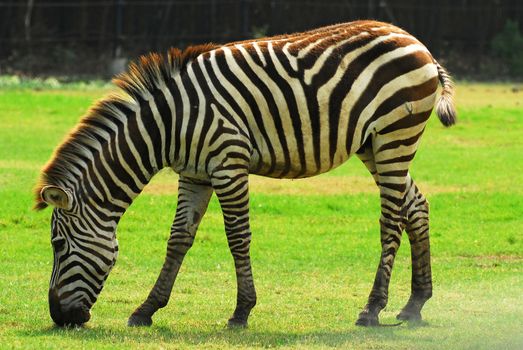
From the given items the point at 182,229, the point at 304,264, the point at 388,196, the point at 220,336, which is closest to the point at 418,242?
the point at 388,196

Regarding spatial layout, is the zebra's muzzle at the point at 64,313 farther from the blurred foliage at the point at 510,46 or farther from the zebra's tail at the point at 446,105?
the blurred foliage at the point at 510,46

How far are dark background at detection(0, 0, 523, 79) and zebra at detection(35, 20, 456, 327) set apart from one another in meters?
22.6

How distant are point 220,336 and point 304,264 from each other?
3.81m

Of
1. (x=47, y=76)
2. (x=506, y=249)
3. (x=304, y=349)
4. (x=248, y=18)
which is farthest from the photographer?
(x=248, y=18)

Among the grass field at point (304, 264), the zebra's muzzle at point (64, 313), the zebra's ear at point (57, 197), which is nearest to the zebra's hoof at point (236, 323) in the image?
the grass field at point (304, 264)

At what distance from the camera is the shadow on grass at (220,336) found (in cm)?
904

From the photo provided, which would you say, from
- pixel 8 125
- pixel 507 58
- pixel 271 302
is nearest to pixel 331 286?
pixel 271 302

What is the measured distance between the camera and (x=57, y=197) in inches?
370

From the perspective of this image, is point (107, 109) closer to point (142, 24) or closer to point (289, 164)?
point (289, 164)

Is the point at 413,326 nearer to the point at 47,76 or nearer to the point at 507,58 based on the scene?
the point at 47,76

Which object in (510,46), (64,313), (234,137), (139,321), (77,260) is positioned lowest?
(139,321)

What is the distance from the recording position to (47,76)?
105ft

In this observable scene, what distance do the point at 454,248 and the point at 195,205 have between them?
4.64 meters

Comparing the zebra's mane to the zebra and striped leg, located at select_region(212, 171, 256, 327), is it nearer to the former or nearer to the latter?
the zebra
